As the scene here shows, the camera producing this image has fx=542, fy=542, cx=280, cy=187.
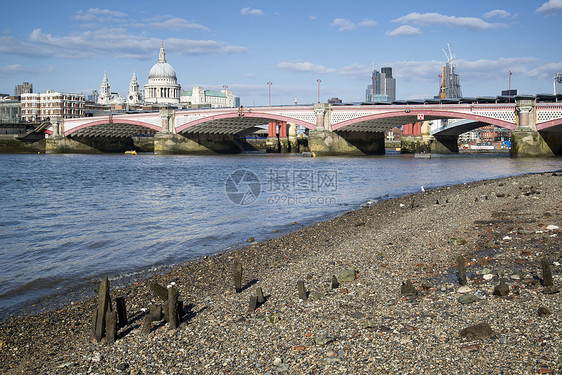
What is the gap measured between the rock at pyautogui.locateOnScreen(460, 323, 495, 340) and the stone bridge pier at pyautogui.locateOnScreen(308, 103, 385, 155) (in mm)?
57793

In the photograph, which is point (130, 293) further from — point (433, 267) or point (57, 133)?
point (57, 133)

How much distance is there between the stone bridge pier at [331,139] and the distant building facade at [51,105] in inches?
3121

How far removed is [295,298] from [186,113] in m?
66.6

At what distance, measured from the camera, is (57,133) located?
8175 cm

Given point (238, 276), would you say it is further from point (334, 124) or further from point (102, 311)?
point (334, 124)

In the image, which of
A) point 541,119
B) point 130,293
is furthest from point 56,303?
point 541,119

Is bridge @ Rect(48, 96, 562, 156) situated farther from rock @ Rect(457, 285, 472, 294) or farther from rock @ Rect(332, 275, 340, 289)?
rock @ Rect(332, 275, 340, 289)

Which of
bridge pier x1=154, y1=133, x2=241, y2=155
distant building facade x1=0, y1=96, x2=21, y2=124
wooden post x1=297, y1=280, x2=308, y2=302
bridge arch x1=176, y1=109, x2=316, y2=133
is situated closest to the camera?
wooden post x1=297, y1=280, x2=308, y2=302

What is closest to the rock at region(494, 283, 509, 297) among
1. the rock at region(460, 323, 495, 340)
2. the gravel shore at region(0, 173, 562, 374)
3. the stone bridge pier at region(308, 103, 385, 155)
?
the gravel shore at region(0, 173, 562, 374)

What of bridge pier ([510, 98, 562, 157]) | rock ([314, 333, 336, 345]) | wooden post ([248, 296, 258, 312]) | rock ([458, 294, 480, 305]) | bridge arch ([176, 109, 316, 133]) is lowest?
→ rock ([314, 333, 336, 345])

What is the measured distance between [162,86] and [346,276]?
173086 millimetres

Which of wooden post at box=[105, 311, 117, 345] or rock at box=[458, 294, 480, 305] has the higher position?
rock at box=[458, 294, 480, 305]

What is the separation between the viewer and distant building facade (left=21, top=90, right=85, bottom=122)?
125 meters

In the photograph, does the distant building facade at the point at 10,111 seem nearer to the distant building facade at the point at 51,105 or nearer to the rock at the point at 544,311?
the distant building facade at the point at 51,105
